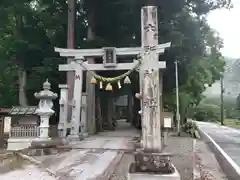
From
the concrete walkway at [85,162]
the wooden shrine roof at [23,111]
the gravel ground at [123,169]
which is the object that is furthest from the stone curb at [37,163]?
the wooden shrine roof at [23,111]

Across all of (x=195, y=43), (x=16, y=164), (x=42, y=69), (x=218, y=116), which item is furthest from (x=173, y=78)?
(x=218, y=116)

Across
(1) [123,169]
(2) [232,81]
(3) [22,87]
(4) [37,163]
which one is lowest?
(1) [123,169]

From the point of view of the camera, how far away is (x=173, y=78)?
2353 cm

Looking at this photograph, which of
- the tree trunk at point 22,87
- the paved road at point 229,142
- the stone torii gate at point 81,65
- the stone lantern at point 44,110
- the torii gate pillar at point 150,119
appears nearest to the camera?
the torii gate pillar at point 150,119

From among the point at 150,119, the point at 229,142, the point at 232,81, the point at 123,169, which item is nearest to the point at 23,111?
the point at 123,169

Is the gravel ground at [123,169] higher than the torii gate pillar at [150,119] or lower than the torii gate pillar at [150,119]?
lower

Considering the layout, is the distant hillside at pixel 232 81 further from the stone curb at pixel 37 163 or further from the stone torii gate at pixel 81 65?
the stone curb at pixel 37 163

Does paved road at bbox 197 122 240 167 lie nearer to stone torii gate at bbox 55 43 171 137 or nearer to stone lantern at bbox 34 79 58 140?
stone torii gate at bbox 55 43 171 137

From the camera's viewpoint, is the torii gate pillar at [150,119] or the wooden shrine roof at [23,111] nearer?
the torii gate pillar at [150,119]

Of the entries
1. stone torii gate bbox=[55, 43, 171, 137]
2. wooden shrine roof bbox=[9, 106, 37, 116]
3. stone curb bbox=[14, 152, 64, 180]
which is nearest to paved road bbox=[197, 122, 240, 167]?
stone torii gate bbox=[55, 43, 171, 137]

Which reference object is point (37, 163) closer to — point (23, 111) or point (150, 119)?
point (150, 119)

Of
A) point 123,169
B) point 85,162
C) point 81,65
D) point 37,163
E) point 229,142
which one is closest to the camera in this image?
point 123,169

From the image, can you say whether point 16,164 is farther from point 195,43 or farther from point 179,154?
point 195,43

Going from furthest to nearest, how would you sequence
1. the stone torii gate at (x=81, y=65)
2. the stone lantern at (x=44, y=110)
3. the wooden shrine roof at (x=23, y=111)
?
the wooden shrine roof at (x=23, y=111) → the stone torii gate at (x=81, y=65) → the stone lantern at (x=44, y=110)
